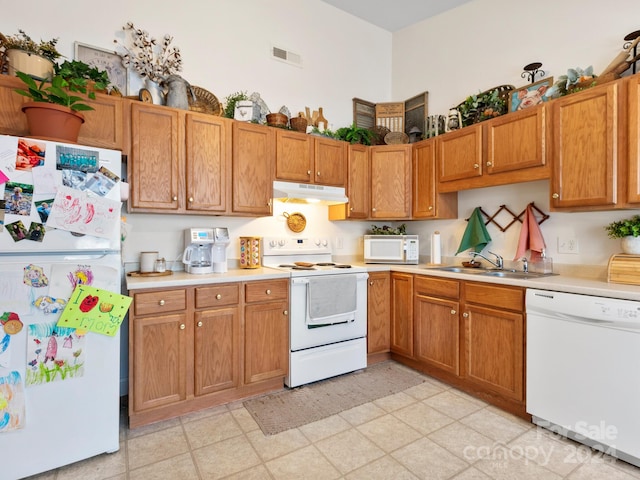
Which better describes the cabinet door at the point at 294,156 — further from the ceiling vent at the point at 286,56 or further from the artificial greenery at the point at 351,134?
the ceiling vent at the point at 286,56

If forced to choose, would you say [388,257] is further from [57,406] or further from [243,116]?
[57,406]

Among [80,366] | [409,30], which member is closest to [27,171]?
[80,366]

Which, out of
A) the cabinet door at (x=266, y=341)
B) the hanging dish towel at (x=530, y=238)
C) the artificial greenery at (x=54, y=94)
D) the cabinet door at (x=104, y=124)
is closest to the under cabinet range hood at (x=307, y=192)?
the cabinet door at (x=266, y=341)

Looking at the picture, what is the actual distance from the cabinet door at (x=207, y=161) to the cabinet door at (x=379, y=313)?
1.49m

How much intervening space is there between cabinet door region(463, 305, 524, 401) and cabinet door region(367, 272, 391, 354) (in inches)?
30.3

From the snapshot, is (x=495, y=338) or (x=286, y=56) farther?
(x=286, y=56)

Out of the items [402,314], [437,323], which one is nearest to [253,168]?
[402,314]

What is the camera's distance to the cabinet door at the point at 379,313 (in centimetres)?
296

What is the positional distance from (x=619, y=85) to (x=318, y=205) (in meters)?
2.38

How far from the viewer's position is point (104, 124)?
2082mm

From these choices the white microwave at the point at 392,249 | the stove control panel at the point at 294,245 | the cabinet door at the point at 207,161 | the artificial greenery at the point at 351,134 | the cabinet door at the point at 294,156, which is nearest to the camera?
the cabinet door at the point at 207,161

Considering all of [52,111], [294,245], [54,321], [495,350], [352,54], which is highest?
[352,54]

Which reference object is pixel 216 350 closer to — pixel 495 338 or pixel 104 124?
pixel 104 124

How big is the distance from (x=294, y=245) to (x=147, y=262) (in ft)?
4.23
